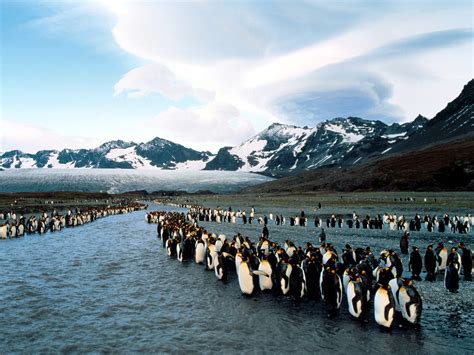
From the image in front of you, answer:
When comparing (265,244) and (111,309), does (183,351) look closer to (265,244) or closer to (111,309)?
(111,309)

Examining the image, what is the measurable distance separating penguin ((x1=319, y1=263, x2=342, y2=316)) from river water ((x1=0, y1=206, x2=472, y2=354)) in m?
0.38

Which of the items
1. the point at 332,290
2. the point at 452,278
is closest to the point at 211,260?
the point at 332,290

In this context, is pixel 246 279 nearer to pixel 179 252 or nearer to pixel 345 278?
pixel 345 278

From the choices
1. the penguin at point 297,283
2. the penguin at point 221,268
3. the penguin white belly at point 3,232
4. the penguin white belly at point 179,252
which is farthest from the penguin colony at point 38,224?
the penguin at point 297,283

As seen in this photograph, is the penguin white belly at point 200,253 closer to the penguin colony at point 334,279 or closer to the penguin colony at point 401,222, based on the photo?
A: the penguin colony at point 334,279

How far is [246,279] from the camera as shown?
490 inches

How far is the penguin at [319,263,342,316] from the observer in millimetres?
10781

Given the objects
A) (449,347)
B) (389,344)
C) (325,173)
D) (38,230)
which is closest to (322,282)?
(389,344)

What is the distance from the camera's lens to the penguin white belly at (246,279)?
12.4 metres

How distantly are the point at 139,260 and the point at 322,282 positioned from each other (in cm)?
1102

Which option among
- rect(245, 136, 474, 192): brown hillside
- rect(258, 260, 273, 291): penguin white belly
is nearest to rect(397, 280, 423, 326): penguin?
rect(258, 260, 273, 291): penguin white belly

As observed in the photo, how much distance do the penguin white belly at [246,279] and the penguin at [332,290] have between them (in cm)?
254

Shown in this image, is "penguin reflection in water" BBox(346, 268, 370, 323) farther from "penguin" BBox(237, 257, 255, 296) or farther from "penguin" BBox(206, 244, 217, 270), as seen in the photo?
"penguin" BBox(206, 244, 217, 270)

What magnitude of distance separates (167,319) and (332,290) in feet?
15.4
